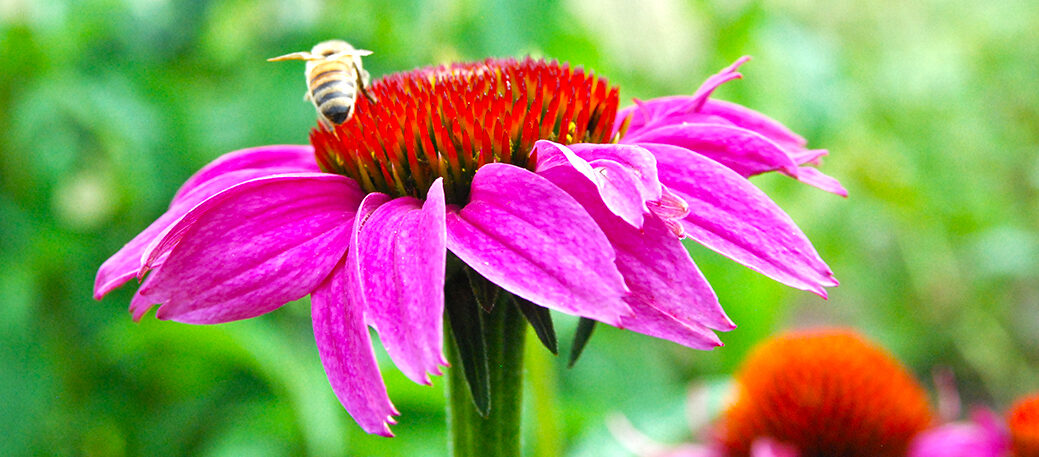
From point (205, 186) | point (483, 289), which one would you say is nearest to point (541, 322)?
point (483, 289)

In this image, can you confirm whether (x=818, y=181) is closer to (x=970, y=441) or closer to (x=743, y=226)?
(x=743, y=226)

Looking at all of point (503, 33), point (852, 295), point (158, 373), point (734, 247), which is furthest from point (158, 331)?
point (852, 295)

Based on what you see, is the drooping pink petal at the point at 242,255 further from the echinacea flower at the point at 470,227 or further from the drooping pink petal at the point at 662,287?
the drooping pink petal at the point at 662,287

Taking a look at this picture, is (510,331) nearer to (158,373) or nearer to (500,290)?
(500,290)

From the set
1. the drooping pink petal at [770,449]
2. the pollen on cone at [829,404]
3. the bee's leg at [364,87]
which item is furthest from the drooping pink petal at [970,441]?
the bee's leg at [364,87]

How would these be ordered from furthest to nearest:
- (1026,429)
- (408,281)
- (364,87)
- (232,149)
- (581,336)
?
(232,149)
(1026,429)
(364,87)
(581,336)
(408,281)

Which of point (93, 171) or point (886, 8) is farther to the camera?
point (886, 8)

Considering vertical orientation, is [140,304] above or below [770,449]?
above
